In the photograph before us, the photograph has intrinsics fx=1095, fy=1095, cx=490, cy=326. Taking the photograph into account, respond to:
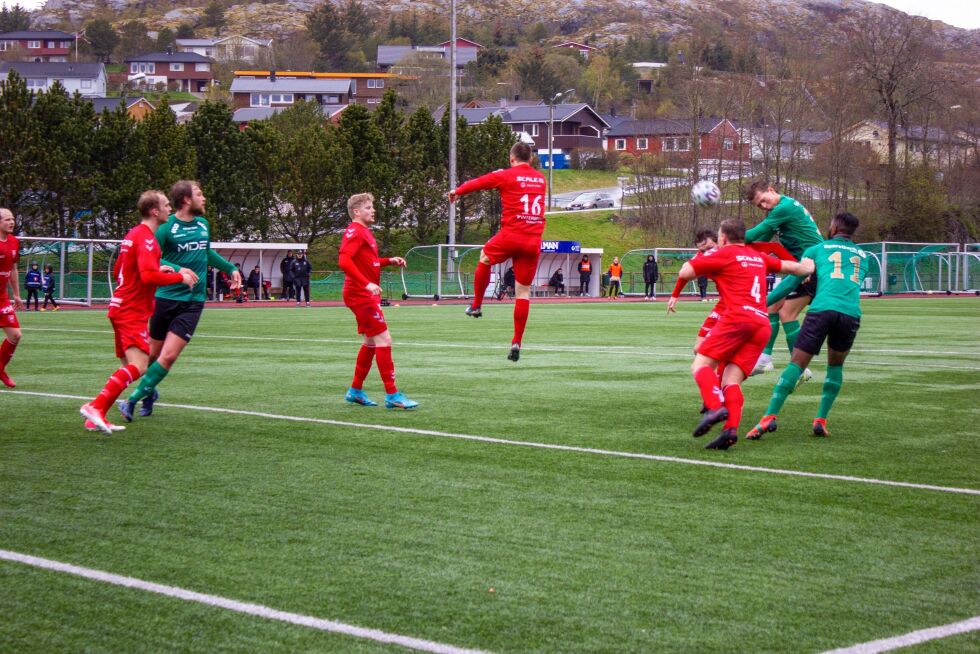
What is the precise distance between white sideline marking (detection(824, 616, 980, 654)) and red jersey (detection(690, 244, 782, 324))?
15.1 ft

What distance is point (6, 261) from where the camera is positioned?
541 inches

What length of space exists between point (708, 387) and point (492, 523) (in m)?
3.42

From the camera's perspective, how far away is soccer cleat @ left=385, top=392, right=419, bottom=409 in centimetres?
1108

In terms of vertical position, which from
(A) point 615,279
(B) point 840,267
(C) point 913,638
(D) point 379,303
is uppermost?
(A) point 615,279

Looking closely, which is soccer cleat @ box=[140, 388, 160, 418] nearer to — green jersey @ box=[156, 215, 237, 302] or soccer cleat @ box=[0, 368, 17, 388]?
green jersey @ box=[156, 215, 237, 302]

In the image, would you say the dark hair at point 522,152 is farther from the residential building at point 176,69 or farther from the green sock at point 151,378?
the residential building at point 176,69

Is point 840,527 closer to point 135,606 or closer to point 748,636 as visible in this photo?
point 748,636

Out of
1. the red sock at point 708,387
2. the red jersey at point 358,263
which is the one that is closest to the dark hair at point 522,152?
the red jersey at point 358,263

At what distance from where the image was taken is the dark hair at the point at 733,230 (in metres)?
9.39

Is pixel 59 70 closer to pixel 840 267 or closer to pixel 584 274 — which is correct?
pixel 584 274

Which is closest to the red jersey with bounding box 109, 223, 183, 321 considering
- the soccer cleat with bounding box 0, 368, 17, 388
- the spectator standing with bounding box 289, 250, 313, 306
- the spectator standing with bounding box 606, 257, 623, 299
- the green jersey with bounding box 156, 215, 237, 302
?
the green jersey with bounding box 156, 215, 237, 302

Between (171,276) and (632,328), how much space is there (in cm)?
1884

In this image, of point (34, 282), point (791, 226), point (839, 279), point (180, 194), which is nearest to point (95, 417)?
point (180, 194)

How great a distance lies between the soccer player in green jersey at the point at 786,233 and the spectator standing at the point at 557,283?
40.0 m
